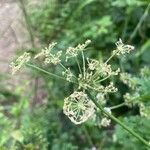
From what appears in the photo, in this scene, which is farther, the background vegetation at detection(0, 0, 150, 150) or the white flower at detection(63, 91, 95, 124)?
the background vegetation at detection(0, 0, 150, 150)

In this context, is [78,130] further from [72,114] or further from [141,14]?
[72,114]

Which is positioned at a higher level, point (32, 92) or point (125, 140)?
point (32, 92)

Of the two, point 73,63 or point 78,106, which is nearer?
point 78,106

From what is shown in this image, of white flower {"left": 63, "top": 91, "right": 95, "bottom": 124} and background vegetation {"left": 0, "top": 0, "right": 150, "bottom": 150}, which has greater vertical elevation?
background vegetation {"left": 0, "top": 0, "right": 150, "bottom": 150}

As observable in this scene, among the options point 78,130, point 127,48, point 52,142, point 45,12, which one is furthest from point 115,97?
point 127,48

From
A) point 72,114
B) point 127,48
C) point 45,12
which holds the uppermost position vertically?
point 45,12
